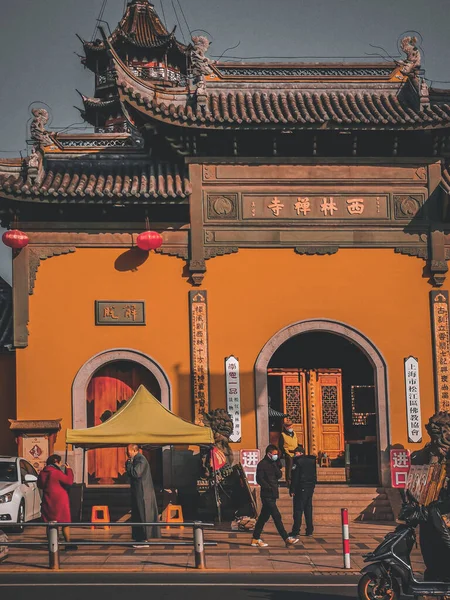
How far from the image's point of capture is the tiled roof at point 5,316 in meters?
19.5

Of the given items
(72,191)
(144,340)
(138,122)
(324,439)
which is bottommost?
(324,439)

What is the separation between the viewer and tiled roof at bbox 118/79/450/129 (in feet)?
60.6

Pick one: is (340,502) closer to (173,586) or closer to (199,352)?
(199,352)

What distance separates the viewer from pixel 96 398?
1889 centimetres

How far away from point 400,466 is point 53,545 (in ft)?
26.9

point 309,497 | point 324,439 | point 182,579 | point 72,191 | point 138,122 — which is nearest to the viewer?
point 182,579

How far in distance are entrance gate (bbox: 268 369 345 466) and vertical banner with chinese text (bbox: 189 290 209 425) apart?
318 centimetres

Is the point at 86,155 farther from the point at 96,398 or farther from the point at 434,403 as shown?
the point at 434,403

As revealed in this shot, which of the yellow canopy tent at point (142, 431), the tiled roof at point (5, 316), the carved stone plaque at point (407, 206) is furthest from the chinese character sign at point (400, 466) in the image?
the tiled roof at point (5, 316)

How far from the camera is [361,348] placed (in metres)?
19.0

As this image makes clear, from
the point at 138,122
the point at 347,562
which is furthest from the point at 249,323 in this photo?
the point at 347,562

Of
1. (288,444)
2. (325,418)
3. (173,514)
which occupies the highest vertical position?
(325,418)

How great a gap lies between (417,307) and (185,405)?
4.84 meters

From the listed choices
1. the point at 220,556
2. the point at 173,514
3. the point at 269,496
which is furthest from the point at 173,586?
the point at 173,514
